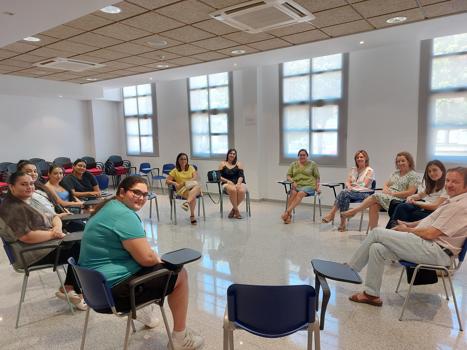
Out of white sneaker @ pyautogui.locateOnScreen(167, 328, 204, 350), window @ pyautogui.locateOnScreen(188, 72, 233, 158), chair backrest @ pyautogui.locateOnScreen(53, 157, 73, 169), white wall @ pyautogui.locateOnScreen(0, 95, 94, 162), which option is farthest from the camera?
chair backrest @ pyautogui.locateOnScreen(53, 157, 73, 169)

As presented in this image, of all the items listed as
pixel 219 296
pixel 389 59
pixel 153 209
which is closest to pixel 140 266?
pixel 219 296

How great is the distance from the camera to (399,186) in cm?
439

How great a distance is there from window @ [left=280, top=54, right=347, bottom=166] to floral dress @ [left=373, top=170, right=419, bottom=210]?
199 centimetres

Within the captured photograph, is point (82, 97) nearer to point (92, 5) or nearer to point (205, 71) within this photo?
point (205, 71)

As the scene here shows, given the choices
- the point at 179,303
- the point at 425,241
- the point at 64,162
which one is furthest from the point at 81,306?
the point at 64,162

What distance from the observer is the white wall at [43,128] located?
8508 millimetres

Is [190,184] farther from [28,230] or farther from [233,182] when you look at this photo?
[28,230]

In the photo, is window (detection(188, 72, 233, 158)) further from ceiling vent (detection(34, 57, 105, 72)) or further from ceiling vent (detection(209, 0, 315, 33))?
ceiling vent (detection(209, 0, 315, 33))

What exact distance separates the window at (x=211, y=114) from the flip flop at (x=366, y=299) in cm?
543

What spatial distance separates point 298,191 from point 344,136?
1.57 m

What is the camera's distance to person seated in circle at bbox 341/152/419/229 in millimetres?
4285

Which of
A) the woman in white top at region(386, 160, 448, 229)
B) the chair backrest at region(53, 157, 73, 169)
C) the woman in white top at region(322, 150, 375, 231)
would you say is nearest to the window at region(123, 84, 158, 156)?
the chair backrest at region(53, 157, 73, 169)

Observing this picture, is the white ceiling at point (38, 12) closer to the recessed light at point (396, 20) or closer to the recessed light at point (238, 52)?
the recessed light at point (238, 52)

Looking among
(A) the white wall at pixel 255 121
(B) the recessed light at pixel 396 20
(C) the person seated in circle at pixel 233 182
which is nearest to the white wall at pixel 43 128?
(A) the white wall at pixel 255 121
